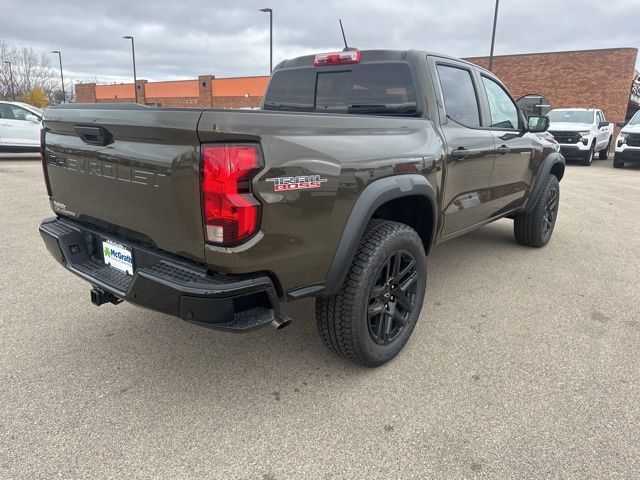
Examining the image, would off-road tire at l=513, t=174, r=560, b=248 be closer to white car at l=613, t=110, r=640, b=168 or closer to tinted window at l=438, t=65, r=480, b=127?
tinted window at l=438, t=65, r=480, b=127

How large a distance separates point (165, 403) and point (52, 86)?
6258 centimetres

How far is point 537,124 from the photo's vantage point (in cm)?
439

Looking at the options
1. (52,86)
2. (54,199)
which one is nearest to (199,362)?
(54,199)

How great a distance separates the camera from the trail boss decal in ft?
6.33

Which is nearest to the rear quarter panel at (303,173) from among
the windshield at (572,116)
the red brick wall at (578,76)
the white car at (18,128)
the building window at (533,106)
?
the building window at (533,106)

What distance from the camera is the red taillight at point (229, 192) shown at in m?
1.82

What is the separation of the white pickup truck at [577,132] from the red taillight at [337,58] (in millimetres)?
12662

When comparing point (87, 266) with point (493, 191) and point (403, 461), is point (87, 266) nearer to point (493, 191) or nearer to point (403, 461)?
point (403, 461)

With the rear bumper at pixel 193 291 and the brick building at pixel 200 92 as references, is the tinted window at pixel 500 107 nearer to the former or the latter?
the rear bumper at pixel 193 291

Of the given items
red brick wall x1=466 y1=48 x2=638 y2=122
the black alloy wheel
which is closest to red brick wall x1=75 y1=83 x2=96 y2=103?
red brick wall x1=466 y1=48 x2=638 y2=122

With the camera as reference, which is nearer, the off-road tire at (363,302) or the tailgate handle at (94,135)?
the tailgate handle at (94,135)

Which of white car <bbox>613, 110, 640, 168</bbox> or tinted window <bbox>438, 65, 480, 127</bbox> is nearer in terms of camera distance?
tinted window <bbox>438, 65, 480, 127</bbox>

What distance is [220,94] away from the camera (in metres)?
33.2

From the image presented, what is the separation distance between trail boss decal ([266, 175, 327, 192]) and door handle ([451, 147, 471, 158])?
4.62ft
